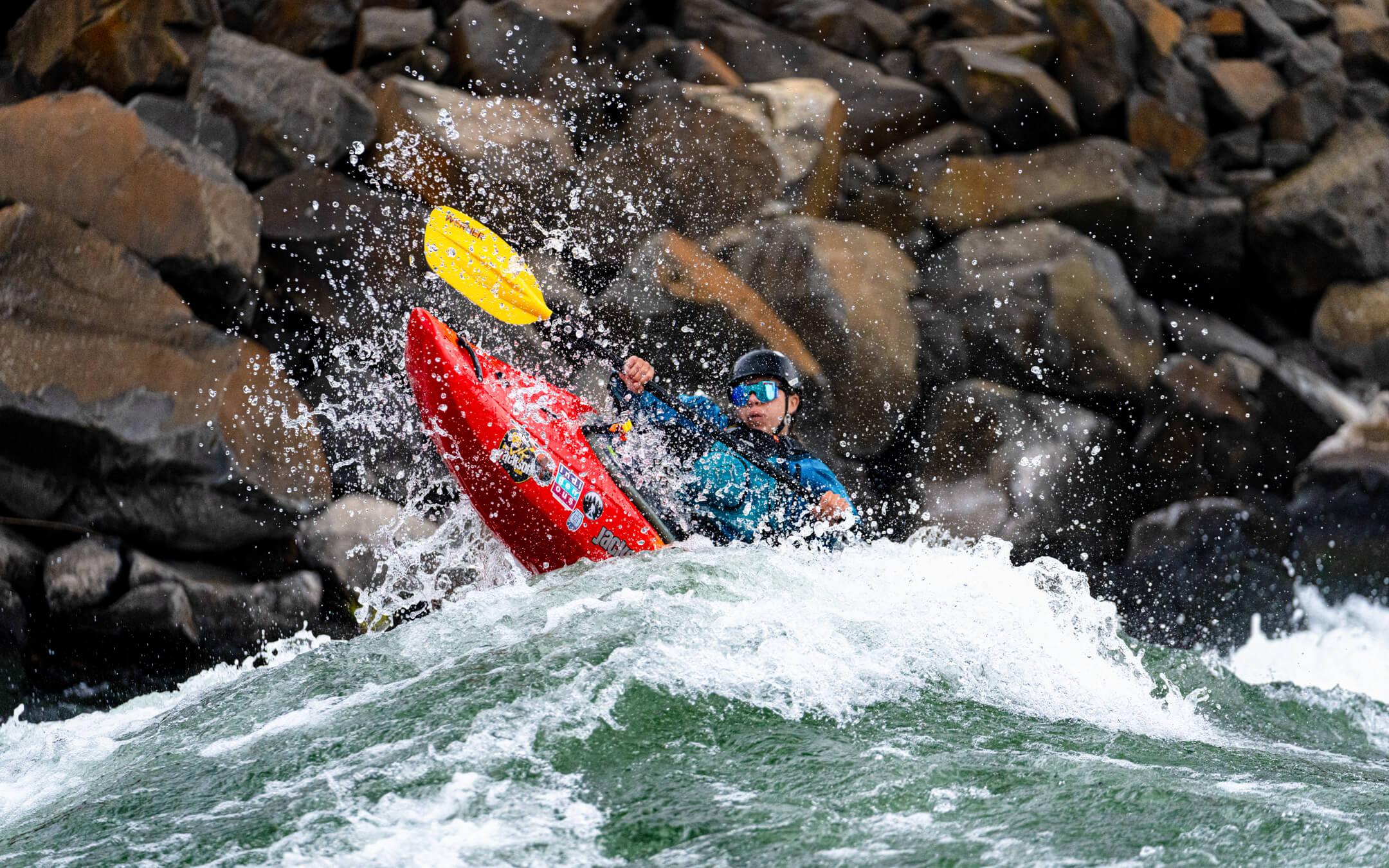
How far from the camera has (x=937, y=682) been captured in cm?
372

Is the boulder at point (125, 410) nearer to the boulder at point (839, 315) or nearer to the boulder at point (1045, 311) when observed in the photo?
the boulder at point (839, 315)

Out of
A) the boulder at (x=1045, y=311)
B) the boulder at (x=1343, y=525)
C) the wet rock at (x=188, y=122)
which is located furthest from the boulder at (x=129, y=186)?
the boulder at (x=1343, y=525)

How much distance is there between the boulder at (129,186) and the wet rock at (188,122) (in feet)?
2.34

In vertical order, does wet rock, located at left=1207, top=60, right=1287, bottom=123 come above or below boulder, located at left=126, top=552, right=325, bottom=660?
above

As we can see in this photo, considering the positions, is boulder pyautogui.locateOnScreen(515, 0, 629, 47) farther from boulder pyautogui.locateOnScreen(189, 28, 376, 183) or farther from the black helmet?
the black helmet

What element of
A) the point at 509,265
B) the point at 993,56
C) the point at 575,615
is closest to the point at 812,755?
the point at 575,615

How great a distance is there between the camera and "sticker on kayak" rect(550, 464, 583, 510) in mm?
5141

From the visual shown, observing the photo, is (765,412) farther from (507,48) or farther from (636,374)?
(507,48)

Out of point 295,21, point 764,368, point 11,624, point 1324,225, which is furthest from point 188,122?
point 1324,225

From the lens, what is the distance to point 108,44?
26.2 ft

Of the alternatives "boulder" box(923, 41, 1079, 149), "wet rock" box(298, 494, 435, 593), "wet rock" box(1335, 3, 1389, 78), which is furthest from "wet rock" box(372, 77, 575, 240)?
"wet rock" box(1335, 3, 1389, 78)

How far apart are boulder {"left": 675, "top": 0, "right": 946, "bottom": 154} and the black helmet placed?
4.65 m

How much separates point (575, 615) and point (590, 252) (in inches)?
190

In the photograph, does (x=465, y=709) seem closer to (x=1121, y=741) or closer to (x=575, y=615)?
(x=575, y=615)
